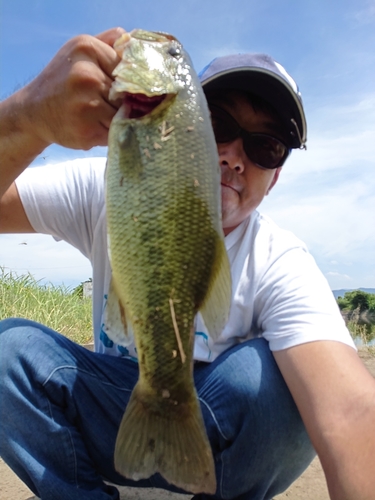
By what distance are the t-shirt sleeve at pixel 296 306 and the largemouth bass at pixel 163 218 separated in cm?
71

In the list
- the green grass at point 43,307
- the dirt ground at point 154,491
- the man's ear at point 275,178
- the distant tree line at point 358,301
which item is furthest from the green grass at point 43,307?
the distant tree line at point 358,301

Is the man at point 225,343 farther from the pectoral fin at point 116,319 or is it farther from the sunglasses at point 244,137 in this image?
the pectoral fin at point 116,319

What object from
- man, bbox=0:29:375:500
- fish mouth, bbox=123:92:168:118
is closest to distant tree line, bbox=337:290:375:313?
man, bbox=0:29:375:500

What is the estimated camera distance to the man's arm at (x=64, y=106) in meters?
1.58

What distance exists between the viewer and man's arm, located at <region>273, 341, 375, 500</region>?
1.70 metres

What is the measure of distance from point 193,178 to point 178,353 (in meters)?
→ 0.57

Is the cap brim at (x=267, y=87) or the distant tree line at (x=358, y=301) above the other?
the cap brim at (x=267, y=87)

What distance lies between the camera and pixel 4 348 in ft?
7.28

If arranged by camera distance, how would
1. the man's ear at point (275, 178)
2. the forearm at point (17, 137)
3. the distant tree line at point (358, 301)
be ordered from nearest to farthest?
the forearm at point (17, 137) → the man's ear at point (275, 178) → the distant tree line at point (358, 301)

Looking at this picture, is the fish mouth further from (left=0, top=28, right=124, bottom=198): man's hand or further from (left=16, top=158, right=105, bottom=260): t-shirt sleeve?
(left=16, top=158, right=105, bottom=260): t-shirt sleeve

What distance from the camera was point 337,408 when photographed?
186cm

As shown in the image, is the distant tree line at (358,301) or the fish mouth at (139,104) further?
the distant tree line at (358,301)

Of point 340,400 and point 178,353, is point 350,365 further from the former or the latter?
point 178,353

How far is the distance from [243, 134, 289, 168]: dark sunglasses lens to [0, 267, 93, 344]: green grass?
4.41 metres
